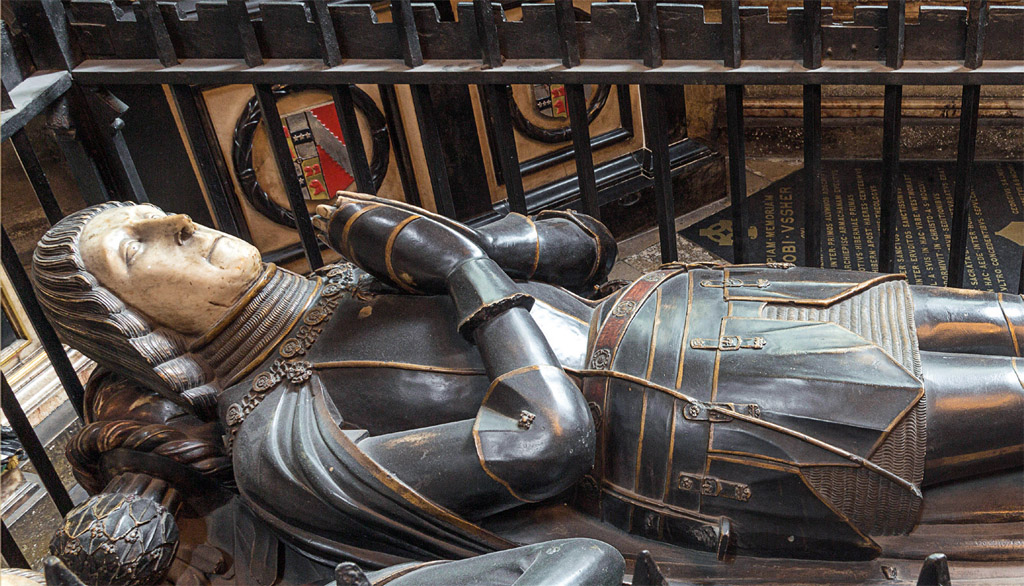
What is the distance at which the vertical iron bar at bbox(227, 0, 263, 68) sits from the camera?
8.44ft

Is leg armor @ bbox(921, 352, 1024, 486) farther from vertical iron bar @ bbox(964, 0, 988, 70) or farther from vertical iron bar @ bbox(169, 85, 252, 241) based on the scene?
vertical iron bar @ bbox(169, 85, 252, 241)

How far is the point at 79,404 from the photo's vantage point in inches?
111

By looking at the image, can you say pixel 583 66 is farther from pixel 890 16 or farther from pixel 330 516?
pixel 330 516

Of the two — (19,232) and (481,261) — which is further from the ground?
(481,261)

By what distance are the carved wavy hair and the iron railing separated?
0.43 metres

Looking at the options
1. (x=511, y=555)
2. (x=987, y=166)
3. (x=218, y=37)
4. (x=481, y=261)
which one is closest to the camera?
(x=511, y=555)

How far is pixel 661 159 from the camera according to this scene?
2.65 meters

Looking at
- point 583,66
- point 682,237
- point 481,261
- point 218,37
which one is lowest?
point 682,237

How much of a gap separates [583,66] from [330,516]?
126 cm

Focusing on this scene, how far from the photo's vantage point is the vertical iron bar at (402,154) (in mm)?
4527

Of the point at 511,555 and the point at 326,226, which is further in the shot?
the point at 326,226

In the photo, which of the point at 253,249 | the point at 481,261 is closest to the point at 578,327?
the point at 481,261

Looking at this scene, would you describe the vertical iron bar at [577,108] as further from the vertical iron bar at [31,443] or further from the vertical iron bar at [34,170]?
the vertical iron bar at [31,443]

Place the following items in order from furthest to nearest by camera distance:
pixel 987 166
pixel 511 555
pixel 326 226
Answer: pixel 987 166 < pixel 326 226 < pixel 511 555
